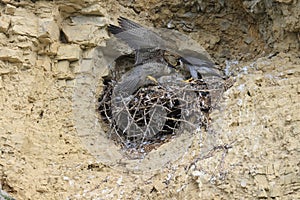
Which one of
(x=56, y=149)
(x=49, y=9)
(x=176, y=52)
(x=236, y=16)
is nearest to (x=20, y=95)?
(x=56, y=149)

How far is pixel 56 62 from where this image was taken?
4.18 metres

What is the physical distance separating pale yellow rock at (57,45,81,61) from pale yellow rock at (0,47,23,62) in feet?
1.27

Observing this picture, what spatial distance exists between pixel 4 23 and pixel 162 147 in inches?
61.6

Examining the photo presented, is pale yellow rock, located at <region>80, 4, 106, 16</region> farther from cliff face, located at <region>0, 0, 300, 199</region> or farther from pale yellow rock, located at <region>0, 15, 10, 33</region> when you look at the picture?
pale yellow rock, located at <region>0, 15, 10, 33</region>

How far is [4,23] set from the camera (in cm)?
→ 389

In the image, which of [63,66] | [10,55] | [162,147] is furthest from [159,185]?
[10,55]

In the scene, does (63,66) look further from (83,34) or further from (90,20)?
(90,20)

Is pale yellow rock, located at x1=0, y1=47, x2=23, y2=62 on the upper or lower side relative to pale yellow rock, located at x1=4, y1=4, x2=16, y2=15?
lower

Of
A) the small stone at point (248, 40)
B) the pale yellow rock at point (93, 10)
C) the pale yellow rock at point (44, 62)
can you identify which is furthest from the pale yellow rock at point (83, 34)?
the small stone at point (248, 40)

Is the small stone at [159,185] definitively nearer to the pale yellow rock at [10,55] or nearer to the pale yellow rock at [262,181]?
the pale yellow rock at [262,181]

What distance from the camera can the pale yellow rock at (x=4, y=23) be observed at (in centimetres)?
388

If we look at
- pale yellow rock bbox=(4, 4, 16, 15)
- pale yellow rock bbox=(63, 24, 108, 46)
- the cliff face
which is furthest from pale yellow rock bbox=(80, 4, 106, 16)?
pale yellow rock bbox=(4, 4, 16, 15)

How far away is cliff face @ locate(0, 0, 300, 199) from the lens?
3.24 metres

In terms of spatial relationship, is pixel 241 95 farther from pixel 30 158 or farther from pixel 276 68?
pixel 30 158
